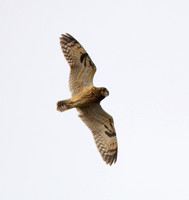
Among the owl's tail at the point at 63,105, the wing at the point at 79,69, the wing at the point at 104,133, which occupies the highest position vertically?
the wing at the point at 79,69

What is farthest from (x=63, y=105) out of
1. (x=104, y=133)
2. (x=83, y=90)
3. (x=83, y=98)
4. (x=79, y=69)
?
(x=104, y=133)

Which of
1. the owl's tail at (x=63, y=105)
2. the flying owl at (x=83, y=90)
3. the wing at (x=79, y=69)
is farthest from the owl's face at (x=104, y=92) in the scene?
the owl's tail at (x=63, y=105)

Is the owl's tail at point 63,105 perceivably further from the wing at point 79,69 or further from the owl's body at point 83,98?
the wing at point 79,69

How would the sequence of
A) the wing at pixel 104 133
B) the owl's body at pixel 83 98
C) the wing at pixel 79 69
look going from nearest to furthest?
the owl's body at pixel 83 98, the wing at pixel 79 69, the wing at pixel 104 133

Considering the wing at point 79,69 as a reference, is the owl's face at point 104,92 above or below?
below

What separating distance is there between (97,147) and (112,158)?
2.00 ft

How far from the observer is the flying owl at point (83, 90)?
1474cm

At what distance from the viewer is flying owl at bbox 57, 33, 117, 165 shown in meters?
14.7

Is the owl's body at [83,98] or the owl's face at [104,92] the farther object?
the owl's body at [83,98]

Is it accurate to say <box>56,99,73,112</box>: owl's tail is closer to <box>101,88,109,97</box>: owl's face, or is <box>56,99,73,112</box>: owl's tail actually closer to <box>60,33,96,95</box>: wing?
<box>60,33,96,95</box>: wing

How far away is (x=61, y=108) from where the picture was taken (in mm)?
14758

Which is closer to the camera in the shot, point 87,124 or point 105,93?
point 105,93

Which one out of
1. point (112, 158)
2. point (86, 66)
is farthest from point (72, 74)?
point (112, 158)

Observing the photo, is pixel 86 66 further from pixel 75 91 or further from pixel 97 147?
pixel 97 147
